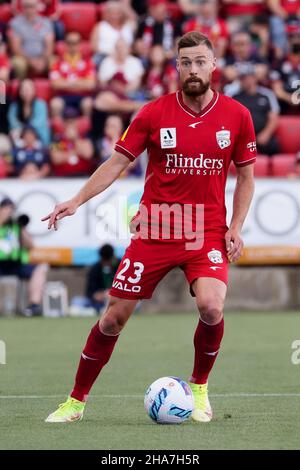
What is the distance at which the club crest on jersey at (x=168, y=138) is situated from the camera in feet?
25.8

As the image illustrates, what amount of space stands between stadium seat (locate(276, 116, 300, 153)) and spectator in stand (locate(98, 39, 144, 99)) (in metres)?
2.29

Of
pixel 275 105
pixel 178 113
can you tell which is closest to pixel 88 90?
pixel 275 105

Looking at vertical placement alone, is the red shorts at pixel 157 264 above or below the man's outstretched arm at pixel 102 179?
below

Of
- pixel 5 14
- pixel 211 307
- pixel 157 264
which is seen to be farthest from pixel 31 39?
pixel 211 307

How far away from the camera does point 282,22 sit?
19922mm

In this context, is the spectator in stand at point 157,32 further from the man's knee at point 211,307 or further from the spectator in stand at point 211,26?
the man's knee at point 211,307

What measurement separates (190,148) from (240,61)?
11.5 metres

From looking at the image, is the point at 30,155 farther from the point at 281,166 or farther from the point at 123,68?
the point at 281,166

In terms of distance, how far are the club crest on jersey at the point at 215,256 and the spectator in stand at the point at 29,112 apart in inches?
415

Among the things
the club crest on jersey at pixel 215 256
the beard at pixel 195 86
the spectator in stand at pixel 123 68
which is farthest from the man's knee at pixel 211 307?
the spectator in stand at pixel 123 68

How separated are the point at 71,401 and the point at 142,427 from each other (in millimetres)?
585

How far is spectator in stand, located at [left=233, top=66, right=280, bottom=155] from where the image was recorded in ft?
59.4

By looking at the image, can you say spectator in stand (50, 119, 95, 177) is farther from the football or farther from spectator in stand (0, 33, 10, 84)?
the football
